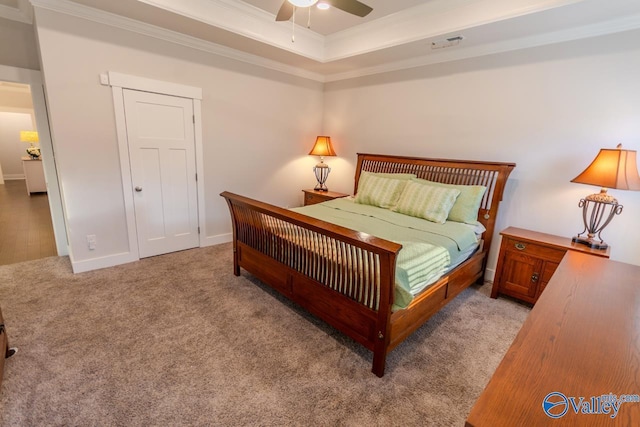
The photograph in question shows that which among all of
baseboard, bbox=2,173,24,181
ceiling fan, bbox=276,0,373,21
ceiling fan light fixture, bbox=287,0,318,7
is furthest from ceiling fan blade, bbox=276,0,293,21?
baseboard, bbox=2,173,24,181

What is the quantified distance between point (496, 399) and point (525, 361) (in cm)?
23

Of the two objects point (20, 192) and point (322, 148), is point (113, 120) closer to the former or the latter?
point (322, 148)

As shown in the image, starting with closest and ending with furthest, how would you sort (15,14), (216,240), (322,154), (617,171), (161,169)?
Result: 1. (617,171)
2. (15,14)
3. (161,169)
4. (216,240)
5. (322,154)

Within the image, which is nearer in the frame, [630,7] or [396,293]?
[396,293]

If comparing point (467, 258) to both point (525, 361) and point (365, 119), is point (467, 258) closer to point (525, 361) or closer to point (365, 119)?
point (525, 361)

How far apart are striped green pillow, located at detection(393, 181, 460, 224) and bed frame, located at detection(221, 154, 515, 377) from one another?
0.44m

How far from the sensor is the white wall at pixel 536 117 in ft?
8.50

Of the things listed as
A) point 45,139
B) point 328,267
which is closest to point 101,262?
point 45,139

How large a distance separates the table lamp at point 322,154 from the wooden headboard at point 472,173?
110cm

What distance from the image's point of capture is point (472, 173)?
10.9ft

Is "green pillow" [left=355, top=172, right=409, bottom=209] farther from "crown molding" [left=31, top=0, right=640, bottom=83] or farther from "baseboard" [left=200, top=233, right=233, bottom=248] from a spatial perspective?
"baseboard" [left=200, top=233, right=233, bottom=248]

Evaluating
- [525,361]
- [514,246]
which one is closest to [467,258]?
[514,246]

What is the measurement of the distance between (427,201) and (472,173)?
2.25 ft

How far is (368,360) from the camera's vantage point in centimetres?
206
